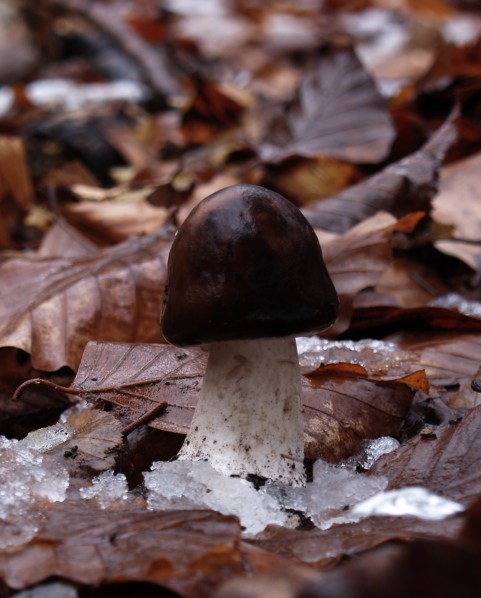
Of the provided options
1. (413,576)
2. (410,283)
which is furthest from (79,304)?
(413,576)

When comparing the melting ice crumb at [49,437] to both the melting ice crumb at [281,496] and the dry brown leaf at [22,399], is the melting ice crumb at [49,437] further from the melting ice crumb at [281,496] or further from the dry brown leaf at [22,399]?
the melting ice crumb at [281,496]

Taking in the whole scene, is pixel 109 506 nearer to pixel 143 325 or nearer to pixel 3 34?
pixel 143 325

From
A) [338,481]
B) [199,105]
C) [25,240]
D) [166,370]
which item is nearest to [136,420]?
[166,370]

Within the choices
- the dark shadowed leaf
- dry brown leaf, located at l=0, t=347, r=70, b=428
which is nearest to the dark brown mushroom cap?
dry brown leaf, located at l=0, t=347, r=70, b=428

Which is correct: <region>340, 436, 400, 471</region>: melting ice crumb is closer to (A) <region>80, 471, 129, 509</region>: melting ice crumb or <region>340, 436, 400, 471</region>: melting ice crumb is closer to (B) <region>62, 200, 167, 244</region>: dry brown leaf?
(A) <region>80, 471, 129, 509</region>: melting ice crumb

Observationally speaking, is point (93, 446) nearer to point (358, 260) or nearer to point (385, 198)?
point (358, 260)

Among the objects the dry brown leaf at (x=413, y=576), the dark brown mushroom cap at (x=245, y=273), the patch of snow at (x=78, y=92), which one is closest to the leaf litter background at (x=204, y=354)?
the dry brown leaf at (x=413, y=576)
